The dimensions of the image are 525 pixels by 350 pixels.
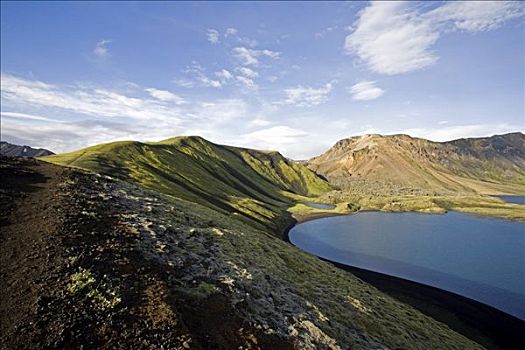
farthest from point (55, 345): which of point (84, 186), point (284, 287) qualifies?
point (84, 186)

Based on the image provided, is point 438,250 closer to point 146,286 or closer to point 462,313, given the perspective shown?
point 462,313

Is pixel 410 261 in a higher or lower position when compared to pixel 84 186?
lower

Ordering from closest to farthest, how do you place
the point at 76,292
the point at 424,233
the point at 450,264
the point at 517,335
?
the point at 76,292 → the point at 517,335 → the point at 450,264 → the point at 424,233

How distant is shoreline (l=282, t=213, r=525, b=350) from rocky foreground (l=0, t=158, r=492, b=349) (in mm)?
18487

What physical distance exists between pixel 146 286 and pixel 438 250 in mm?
108763

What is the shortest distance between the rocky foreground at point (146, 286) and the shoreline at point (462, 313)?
60.7 ft

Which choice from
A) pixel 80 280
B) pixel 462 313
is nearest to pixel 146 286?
pixel 80 280

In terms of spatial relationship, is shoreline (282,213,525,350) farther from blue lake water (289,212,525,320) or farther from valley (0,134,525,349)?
valley (0,134,525,349)

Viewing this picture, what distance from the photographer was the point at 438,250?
347 feet

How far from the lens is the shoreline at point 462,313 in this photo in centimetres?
5091

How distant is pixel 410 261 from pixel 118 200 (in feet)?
280

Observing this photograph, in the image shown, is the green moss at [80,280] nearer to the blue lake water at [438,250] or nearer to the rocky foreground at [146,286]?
the rocky foreground at [146,286]

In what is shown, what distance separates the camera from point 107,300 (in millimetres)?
18203

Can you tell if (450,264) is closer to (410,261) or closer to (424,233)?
(410,261)
